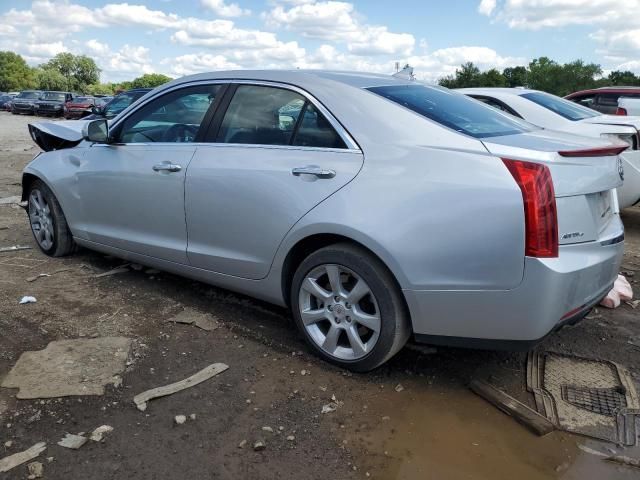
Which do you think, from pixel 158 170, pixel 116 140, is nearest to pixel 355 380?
pixel 158 170

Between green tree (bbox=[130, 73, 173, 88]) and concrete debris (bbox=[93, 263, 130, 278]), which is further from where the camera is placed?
green tree (bbox=[130, 73, 173, 88])

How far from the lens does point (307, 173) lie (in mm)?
3240

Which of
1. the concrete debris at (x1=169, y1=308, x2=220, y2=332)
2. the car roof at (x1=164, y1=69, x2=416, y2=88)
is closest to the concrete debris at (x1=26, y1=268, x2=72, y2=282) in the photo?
the concrete debris at (x1=169, y1=308, x2=220, y2=332)

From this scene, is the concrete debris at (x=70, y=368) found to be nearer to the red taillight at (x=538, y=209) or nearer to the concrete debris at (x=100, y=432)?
the concrete debris at (x=100, y=432)

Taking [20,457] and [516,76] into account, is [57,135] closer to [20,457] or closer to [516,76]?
[20,457]

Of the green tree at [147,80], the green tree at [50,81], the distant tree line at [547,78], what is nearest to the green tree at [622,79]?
the distant tree line at [547,78]

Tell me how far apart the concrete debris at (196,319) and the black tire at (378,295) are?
106cm

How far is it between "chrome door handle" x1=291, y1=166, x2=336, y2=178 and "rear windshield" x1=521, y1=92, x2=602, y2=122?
4899 mm

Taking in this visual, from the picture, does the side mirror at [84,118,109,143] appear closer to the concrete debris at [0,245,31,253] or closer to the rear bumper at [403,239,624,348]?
the concrete debris at [0,245,31,253]

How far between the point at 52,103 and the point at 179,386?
36.4 meters

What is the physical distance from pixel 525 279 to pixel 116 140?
3.17 m

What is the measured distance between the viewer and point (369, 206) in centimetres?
299

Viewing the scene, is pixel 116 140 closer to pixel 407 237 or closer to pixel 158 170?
pixel 158 170

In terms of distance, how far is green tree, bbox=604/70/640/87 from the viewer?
44206mm
